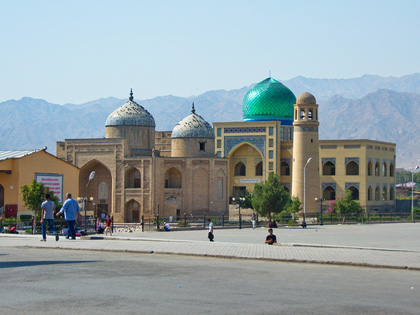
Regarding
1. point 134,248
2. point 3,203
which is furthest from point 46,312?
point 3,203

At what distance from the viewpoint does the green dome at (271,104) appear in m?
64.0

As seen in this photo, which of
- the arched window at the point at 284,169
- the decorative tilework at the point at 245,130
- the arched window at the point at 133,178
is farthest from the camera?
the arched window at the point at 284,169

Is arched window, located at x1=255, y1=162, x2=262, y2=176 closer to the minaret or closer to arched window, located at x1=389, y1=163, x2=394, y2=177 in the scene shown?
the minaret

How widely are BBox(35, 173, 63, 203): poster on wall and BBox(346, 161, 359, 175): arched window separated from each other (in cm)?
2830

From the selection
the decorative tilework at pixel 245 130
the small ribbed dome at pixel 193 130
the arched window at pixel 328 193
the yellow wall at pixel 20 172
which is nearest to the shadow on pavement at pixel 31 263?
the yellow wall at pixel 20 172

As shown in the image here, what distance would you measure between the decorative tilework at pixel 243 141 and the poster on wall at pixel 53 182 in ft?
73.1

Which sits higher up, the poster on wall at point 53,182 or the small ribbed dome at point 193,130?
the small ribbed dome at point 193,130

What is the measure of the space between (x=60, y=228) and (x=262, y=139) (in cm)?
3635

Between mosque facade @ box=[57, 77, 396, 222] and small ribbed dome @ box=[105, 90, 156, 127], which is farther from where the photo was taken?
small ribbed dome @ box=[105, 90, 156, 127]

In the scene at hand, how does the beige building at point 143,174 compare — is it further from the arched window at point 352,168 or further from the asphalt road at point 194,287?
the asphalt road at point 194,287

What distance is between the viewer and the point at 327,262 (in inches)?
564

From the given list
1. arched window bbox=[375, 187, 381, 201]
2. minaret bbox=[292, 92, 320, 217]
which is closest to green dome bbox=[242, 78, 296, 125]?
minaret bbox=[292, 92, 320, 217]

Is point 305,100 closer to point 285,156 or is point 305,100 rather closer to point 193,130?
point 285,156

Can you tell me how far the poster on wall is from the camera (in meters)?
40.1
